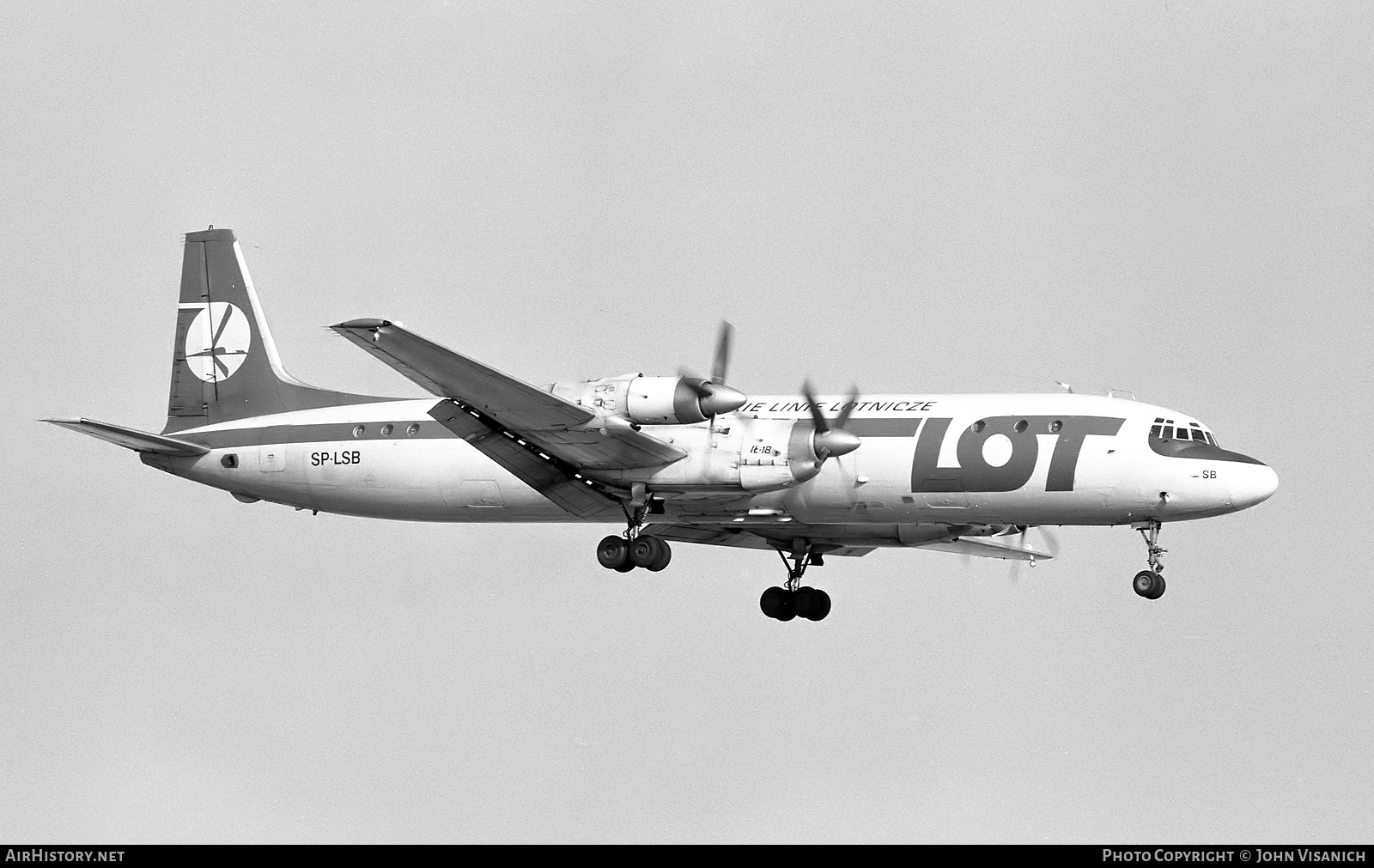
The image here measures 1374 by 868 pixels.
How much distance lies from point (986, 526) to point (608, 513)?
23.7 feet

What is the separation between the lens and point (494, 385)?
33344 millimetres

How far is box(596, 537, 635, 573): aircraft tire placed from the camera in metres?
35.4

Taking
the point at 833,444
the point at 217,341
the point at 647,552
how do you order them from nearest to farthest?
the point at 833,444, the point at 647,552, the point at 217,341

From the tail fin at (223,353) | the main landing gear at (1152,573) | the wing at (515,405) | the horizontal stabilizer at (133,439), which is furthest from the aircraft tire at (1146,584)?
the horizontal stabilizer at (133,439)

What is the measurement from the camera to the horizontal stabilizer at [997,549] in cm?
4044

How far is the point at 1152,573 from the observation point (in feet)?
110

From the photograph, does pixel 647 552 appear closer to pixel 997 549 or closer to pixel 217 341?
pixel 997 549

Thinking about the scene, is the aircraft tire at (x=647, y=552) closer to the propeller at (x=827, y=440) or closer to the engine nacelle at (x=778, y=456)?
the engine nacelle at (x=778, y=456)

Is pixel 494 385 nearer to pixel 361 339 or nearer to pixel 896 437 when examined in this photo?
pixel 361 339

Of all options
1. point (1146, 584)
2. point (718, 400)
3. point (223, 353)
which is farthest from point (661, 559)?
point (223, 353)

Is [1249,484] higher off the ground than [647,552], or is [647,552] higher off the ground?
[1249,484]

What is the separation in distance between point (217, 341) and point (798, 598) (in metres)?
13.6

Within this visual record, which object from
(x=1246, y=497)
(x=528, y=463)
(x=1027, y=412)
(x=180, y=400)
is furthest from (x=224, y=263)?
(x=1246, y=497)

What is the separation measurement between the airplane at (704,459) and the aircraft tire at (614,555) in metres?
0.04
